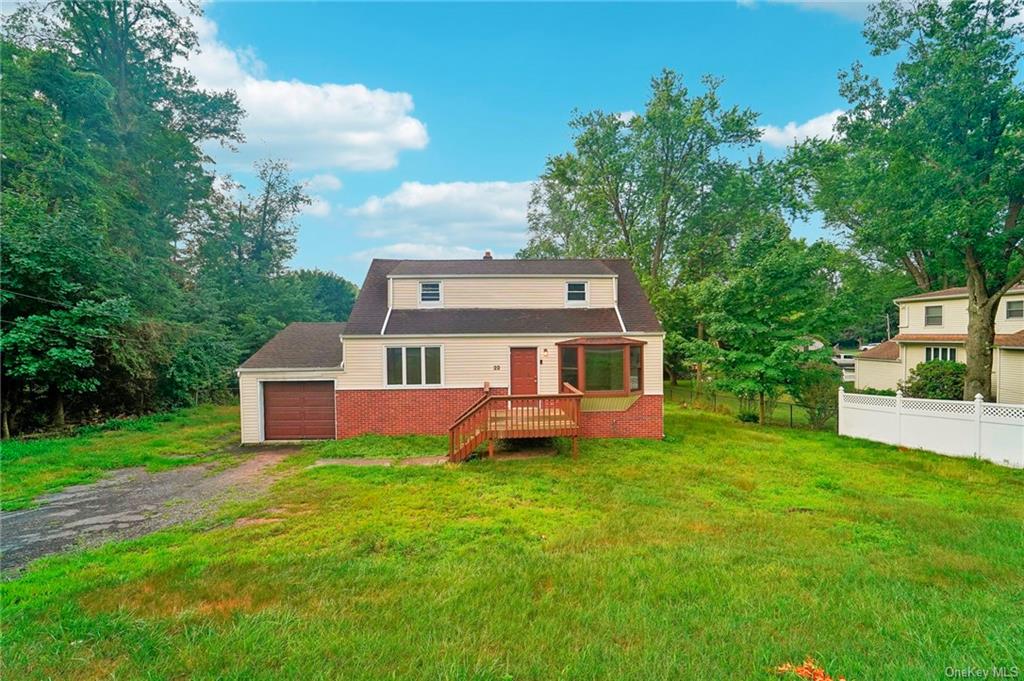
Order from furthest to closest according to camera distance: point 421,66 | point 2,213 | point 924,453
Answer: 1. point 421,66
2. point 2,213
3. point 924,453

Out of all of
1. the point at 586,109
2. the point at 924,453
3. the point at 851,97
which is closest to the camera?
the point at 924,453

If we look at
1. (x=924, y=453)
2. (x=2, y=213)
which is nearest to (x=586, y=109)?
(x=924, y=453)

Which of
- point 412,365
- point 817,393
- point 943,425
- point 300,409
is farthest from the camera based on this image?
point 817,393

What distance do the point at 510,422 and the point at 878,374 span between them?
2438cm

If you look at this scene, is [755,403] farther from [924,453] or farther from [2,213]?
[2,213]

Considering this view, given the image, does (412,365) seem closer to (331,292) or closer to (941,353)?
(941,353)

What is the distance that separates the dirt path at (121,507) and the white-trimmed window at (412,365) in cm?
381

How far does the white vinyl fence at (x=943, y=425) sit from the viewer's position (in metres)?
8.73

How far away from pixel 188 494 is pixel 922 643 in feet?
33.0

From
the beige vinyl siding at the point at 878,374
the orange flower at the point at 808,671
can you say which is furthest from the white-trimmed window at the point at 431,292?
the beige vinyl siding at the point at 878,374

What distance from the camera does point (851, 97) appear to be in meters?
16.8

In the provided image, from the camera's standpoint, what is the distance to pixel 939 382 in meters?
14.1

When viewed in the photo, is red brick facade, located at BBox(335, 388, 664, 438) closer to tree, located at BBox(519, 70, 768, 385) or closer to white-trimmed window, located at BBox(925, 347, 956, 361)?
tree, located at BBox(519, 70, 768, 385)

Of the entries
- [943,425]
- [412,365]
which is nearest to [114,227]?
[412,365]
